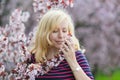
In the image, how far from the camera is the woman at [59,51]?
13.5 feet

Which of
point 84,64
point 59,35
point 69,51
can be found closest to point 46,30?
point 59,35

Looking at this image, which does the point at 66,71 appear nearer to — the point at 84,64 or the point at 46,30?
the point at 84,64

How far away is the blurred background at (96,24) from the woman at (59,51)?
785 centimetres

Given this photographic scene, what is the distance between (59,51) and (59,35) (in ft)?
0.41

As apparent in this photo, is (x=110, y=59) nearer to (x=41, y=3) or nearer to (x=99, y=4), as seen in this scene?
(x=99, y=4)

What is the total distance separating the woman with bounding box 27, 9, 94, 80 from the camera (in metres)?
4.11

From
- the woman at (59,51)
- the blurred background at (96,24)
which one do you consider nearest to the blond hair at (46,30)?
the woman at (59,51)

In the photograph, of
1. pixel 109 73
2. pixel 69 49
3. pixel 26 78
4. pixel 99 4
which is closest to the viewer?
pixel 69 49

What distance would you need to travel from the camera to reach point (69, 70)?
414 centimetres

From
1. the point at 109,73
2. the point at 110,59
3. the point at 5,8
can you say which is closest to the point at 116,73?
A: the point at 109,73

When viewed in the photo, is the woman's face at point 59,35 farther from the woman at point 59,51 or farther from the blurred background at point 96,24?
the blurred background at point 96,24

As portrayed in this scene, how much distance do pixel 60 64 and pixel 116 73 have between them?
1200 cm

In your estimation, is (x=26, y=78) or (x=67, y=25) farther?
(x=26, y=78)

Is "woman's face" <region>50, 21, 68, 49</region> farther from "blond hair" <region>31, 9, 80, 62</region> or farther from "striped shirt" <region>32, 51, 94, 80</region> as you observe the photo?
"striped shirt" <region>32, 51, 94, 80</region>
